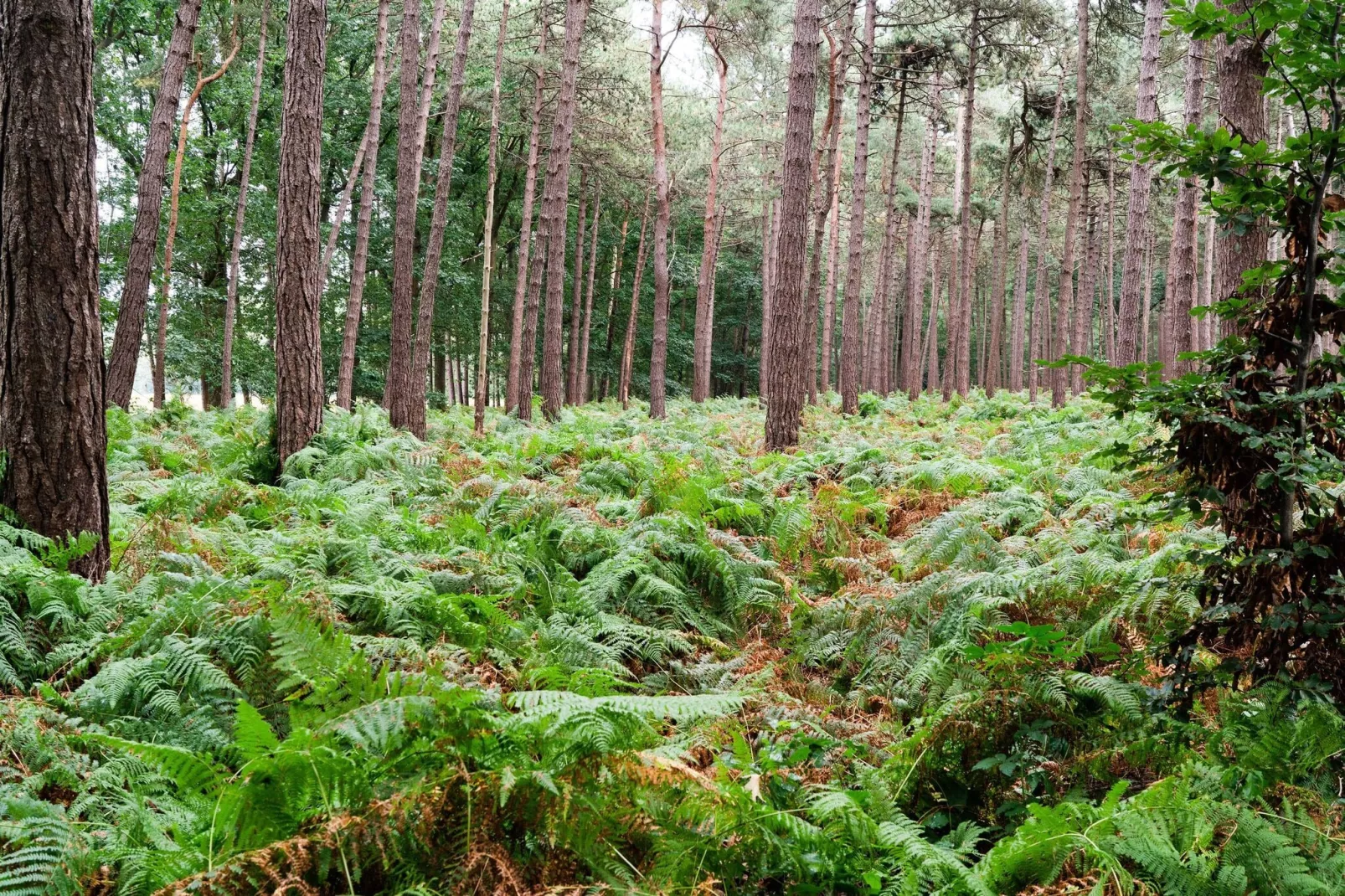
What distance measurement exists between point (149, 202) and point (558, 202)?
635 cm

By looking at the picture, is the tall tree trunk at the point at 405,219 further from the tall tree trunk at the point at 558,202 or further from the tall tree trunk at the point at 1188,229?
the tall tree trunk at the point at 1188,229

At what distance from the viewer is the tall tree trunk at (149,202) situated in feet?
36.0

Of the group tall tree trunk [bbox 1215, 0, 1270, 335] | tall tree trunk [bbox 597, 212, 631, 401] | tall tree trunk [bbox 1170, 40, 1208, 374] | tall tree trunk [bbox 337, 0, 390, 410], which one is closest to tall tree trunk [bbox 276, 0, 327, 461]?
A: tall tree trunk [bbox 337, 0, 390, 410]

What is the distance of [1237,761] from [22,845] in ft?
11.8

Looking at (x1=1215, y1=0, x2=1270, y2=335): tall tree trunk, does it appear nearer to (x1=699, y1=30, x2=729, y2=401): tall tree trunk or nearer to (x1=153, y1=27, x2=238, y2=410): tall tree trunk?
(x1=699, y1=30, x2=729, y2=401): tall tree trunk

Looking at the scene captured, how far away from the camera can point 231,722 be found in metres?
3.05

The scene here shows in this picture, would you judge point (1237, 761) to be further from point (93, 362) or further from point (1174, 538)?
point (93, 362)

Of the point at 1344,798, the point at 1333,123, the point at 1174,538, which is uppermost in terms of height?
the point at 1333,123

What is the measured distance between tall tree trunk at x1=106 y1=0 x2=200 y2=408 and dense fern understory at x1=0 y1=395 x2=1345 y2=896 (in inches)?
261

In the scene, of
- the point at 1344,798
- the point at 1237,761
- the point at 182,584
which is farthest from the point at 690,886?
the point at 182,584

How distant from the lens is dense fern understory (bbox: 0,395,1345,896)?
2.15 m

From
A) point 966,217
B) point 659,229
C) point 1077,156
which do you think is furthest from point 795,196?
point 966,217

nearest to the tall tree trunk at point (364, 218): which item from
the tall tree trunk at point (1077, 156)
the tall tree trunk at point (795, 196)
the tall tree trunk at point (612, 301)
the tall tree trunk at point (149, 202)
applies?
the tall tree trunk at point (149, 202)

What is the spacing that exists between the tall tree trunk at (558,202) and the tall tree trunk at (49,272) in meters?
9.24
